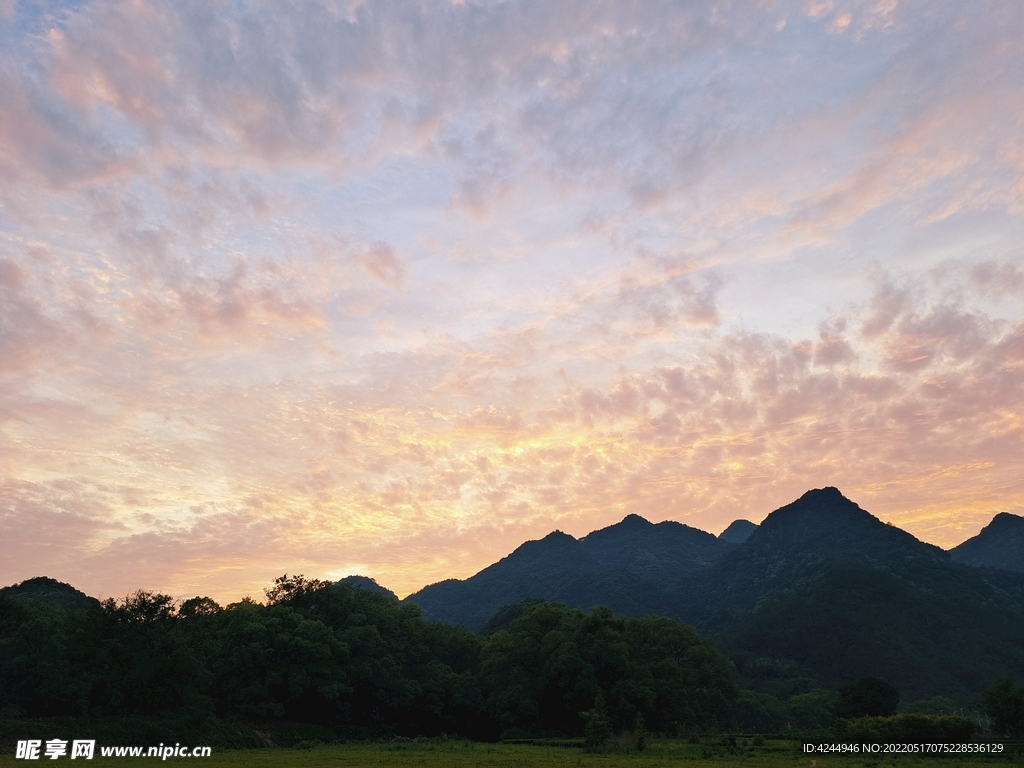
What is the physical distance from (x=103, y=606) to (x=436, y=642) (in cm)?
4547

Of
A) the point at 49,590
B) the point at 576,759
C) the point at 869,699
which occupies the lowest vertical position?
the point at 869,699

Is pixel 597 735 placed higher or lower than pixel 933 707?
higher

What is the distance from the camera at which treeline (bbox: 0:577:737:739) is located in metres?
61.5

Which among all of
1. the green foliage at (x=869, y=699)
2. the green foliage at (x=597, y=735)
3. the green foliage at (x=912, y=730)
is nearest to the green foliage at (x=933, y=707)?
the green foliage at (x=869, y=699)

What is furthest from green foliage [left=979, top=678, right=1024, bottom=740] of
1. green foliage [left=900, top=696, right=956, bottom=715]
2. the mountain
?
the mountain

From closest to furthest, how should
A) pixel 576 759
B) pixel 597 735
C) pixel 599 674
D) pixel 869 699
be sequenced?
pixel 576 759, pixel 597 735, pixel 599 674, pixel 869 699

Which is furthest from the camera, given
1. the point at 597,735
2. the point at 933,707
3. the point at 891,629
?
the point at 891,629

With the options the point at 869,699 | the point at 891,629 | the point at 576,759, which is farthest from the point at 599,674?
the point at 891,629

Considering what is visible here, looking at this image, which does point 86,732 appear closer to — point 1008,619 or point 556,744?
point 556,744

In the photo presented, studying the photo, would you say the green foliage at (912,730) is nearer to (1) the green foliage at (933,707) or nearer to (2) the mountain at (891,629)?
(1) the green foliage at (933,707)

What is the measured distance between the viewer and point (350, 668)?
7962cm

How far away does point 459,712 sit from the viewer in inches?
3376

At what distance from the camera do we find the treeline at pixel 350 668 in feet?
202

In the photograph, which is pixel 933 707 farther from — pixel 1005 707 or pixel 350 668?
pixel 350 668
